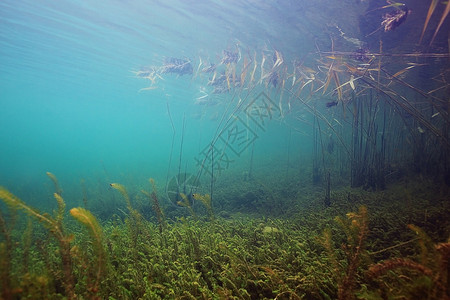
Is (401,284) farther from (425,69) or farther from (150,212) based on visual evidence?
(425,69)

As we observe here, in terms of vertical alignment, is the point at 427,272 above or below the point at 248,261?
above

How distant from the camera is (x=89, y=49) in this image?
1609 centimetres

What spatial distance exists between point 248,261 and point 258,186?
6111 mm

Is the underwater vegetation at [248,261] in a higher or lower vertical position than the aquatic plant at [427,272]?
lower

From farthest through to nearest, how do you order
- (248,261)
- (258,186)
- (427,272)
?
(258,186)
(248,261)
(427,272)

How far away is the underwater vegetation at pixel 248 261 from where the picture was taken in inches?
71.0

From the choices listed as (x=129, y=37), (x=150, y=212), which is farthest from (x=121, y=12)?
(x=150, y=212)

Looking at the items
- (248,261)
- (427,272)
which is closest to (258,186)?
(248,261)

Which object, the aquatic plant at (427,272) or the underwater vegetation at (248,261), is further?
the underwater vegetation at (248,261)

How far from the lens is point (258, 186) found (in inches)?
362

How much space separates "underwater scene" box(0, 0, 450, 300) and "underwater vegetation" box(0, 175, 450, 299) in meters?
0.02

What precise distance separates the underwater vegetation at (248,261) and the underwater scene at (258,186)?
2 cm

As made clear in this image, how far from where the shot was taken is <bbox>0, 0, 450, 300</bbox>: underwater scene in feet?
7.35

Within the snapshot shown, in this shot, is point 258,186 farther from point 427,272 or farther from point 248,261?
point 427,272
